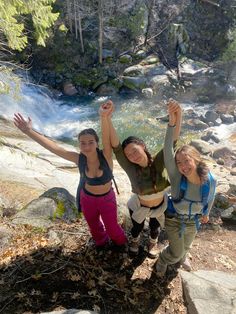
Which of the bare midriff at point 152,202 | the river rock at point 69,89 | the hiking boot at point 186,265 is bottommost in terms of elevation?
the river rock at point 69,89

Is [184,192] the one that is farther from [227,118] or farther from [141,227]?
[227,118]

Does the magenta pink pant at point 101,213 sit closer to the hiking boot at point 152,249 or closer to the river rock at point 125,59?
the hiking boot at point 152,249

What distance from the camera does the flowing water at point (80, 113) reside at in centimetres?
1739

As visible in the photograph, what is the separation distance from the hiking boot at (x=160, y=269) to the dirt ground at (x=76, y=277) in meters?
0.07

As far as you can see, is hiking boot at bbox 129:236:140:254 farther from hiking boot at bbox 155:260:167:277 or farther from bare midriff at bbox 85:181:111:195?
bare midriff at bbox 85:181:111:195

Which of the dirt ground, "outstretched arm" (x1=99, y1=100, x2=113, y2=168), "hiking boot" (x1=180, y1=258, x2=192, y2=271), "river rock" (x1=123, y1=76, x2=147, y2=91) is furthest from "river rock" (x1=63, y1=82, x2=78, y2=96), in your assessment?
"outstretched arm" (x1=99, y1=100, x2=113, y2=168)

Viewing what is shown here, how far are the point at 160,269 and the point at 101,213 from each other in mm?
1124

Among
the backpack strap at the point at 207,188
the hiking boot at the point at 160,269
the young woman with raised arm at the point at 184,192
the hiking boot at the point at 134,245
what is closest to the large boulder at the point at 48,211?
the hiking boot at the point at 134,245

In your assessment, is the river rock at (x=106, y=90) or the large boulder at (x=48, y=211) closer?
the large boulder at (x=48, y=211)

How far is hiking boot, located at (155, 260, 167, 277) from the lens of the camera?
450 centimetres

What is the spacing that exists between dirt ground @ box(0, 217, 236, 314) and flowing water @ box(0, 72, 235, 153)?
439 inches

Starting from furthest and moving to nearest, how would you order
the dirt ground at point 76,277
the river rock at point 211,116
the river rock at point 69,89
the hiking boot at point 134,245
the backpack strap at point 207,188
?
the river rock at point 69,89 → the river rock at point 211,116 → the hiking boot at point 134,245 → the dirt ground at point 76,277 → the backpack strap at point 207,188

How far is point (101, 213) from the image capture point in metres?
4.28

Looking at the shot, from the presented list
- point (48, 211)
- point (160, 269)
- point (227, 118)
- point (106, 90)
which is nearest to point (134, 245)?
point (160, 269)
